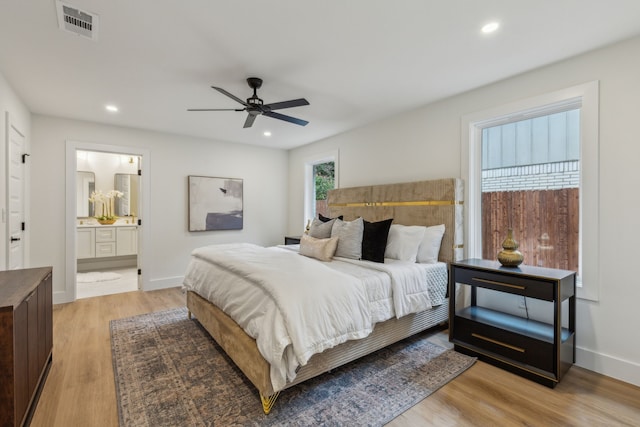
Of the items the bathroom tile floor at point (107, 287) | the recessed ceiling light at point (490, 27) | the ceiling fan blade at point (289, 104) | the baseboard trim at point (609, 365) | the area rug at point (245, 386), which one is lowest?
the bathroom tile floor at point (107, 287)

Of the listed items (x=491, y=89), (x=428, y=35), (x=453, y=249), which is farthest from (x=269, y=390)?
(x=491, y=89)

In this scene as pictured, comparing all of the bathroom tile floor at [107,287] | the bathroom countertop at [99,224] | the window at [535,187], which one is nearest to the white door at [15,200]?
the bathroom tile floor at [107,287]

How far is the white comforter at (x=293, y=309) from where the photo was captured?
183cm

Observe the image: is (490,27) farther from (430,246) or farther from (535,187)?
(430,246)

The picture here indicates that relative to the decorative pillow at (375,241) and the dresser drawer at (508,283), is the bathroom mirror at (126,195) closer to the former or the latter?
the decorative pillow at (375,241)

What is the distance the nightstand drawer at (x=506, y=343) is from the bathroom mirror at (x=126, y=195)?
7.06 m

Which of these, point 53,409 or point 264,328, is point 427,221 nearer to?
point 264,328

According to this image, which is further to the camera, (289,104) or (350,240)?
(350,240)

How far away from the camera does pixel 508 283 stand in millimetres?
2412

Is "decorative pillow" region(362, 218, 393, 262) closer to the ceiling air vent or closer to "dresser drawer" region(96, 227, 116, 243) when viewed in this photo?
the ceiling air vent

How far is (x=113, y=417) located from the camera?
186 cm

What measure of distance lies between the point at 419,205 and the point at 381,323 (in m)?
1.58

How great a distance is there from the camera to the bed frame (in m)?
2.04

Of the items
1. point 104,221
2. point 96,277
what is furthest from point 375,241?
point 104,221
